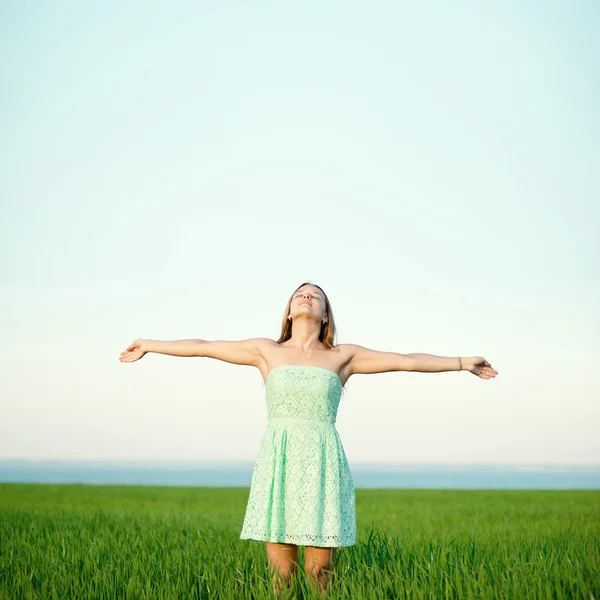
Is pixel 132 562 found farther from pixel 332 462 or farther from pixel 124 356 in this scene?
pixel 332 462

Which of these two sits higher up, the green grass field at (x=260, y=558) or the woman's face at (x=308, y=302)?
the woman's face at (x=308, y=302)

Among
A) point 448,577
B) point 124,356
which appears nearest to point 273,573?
point 448,577

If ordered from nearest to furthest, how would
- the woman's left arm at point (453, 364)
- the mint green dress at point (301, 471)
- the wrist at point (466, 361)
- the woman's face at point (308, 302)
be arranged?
1. the mint green dress at point (301, 471)
2. the woman's face at point (308, 302)
3. the woman's left arm at point (453, 364)
4. the wrist at point (466, 361)

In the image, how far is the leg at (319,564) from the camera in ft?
18.3

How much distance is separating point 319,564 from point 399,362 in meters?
1.65

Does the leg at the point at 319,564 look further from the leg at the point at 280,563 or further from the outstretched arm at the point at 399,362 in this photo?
the outstretched arm at the point at 399,362

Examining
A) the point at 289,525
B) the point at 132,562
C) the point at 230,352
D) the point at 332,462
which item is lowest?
the point at 132,562

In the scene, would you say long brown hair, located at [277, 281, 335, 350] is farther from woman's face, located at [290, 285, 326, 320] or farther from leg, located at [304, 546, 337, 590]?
leg, located at [304, 546, 337, 590]

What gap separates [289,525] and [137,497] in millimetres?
14122

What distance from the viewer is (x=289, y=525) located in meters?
5.45

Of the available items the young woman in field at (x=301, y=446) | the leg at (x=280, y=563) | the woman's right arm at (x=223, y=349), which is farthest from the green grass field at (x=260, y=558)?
the woman's right arm at (x=223, y=349)

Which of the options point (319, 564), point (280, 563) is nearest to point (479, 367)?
point (319, 564)

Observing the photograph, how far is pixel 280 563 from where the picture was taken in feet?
18.3

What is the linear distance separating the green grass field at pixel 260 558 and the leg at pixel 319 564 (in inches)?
4.5
